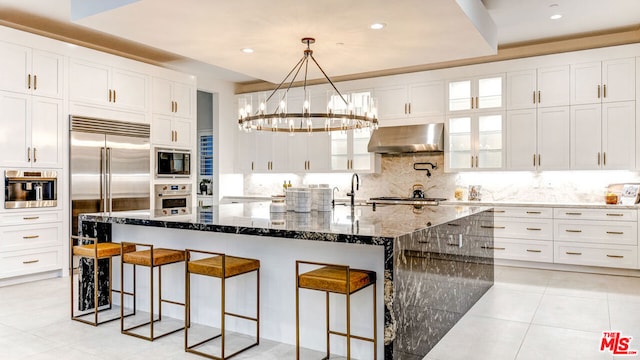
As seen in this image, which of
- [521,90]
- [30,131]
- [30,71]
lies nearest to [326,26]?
[521,90]

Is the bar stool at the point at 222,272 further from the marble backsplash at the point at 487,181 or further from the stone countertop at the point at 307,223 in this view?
the marble backsplash at the point at 487,181

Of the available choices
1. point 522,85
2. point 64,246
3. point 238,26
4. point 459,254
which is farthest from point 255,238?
point 522,85

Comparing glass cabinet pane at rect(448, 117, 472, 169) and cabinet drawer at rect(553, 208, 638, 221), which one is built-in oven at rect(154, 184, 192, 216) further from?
cabinet drawer at rect(553, 208, 638, 221)

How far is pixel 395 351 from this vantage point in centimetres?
251

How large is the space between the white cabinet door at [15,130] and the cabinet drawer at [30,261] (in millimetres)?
950

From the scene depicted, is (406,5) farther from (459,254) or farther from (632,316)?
(632,316)

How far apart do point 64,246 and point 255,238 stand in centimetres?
317

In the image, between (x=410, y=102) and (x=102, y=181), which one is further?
(x=410, y=102)

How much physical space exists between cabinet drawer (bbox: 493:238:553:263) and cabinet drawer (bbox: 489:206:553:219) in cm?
32

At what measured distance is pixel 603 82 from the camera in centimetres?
546

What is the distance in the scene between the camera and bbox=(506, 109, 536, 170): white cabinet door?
5840 millimetres

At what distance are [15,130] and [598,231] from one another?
6538 millimetres

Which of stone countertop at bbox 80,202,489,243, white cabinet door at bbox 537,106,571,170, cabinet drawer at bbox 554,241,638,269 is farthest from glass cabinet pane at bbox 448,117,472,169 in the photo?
stone countertop at bbox 80,202,489,243

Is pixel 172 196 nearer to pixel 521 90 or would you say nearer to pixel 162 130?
pixel 162 130
